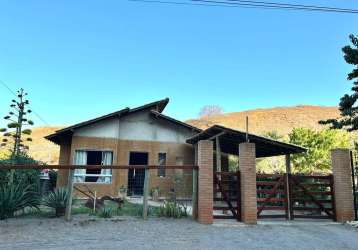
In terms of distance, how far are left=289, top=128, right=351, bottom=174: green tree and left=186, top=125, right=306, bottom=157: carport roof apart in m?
6.72

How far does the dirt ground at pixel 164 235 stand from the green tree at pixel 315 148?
1342cm

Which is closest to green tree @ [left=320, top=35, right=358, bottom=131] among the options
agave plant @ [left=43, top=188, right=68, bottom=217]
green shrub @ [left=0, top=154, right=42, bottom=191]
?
agave plant @ [left=43, top=188, right=68, bottom=217]

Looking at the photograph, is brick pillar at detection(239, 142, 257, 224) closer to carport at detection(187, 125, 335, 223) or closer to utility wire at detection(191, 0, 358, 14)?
carport at detection(187, 125, 335, 223)

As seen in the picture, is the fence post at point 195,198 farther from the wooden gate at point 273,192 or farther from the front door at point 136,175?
the front door at point 136,175

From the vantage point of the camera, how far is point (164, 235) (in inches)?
313

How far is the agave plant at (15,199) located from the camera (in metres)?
9.30

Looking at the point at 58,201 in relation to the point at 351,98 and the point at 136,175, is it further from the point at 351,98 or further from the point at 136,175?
the point at 351,98

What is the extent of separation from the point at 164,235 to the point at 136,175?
787 centimetres

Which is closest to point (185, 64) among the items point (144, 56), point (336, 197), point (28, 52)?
point (144, 56)

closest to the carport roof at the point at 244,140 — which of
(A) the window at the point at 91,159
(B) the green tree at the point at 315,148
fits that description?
(A) the window at the point at 91,159

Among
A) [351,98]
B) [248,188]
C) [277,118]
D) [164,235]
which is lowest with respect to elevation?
[164,235]

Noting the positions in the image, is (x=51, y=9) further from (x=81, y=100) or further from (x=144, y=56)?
(x=81, y=100)

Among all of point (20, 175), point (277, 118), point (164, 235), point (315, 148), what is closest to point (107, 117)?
point (20, 175)

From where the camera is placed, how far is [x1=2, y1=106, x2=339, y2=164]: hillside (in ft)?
205
